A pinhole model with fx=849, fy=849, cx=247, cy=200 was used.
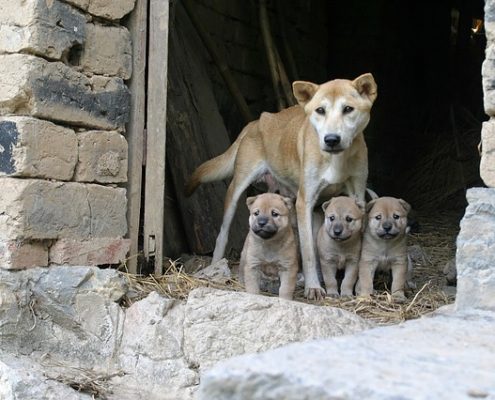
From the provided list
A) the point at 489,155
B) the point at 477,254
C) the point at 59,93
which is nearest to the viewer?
the point at 477,254

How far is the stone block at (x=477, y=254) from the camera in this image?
11.2ft

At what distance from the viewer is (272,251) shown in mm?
5707

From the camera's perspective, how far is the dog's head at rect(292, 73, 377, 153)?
Result: 18.9ft

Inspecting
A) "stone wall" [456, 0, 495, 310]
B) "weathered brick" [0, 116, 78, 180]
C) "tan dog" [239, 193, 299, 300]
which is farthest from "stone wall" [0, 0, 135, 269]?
"stone wall" [456, 0, 495, 310]

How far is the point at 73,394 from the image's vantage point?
486cm

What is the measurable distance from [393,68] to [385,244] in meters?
5.96

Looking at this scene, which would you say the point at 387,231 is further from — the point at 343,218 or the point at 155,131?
the point at 155,131

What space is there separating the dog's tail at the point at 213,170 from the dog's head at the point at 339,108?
1.13m

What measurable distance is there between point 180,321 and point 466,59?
27.1 feet

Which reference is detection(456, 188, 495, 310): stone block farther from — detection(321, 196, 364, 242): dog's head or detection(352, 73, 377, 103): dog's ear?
detection(352, 73, 377, 103): dog's ear

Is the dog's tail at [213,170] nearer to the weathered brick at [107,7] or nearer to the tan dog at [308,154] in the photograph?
the tan dog at [308,154]

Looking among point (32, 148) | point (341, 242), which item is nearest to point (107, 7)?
point (32, 148)

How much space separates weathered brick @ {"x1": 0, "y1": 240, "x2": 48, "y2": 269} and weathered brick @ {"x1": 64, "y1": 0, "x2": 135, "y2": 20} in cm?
150

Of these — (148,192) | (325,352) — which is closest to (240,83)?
(148,192)
